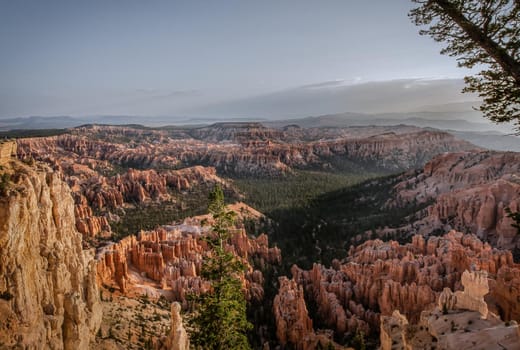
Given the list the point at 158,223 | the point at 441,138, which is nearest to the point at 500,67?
the point at 158,223

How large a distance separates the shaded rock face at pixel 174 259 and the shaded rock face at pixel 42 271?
1163 centimetres

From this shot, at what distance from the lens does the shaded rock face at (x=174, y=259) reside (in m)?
27.3

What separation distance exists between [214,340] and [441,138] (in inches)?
6806

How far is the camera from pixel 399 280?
31.2 m

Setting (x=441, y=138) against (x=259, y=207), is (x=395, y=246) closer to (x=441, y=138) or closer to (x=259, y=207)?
(x=259, y=207)

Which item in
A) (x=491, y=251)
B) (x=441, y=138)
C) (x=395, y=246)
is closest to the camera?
(x=491, y=251)

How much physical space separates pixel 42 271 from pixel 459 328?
17689 mm

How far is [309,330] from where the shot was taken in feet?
89.6

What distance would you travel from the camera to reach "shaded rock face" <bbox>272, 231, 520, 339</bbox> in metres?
27.1

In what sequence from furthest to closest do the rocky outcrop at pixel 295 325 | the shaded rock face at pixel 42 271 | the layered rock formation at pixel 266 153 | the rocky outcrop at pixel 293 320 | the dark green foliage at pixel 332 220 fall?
the layered rock formation at pixel 266 153
the dark green foliage at pixel 332 220
the rocky outcrop at pixel 293 320
the rocky outcrop at pixel 295 325
the shaded rock face at pixel 42 271

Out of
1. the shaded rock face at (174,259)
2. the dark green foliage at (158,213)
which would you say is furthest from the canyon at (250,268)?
the dark green foliage at (158,213)

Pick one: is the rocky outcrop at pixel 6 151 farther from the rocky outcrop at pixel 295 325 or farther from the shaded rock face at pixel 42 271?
the rocky outcrop at pixel 295 325

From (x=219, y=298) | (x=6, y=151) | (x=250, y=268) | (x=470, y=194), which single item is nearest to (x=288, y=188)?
(x=470, y=194)

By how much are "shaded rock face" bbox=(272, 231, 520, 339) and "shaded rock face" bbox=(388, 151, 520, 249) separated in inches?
195
